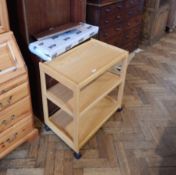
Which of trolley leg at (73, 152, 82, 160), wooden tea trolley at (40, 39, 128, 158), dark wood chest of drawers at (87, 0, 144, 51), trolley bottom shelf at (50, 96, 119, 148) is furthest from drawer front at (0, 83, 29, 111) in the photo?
dark wood chest of drawers at (87, 0, 144, 51)

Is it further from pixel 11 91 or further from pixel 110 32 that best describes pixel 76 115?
pixel 110 32

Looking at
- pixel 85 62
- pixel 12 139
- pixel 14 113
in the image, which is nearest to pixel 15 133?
pixel 12 139

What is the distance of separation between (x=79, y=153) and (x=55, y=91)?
479 millimetres

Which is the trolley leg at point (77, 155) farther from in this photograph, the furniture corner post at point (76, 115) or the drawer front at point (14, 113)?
the drawer front at point (14, 113)

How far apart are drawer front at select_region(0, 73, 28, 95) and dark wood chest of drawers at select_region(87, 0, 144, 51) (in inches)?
42.8

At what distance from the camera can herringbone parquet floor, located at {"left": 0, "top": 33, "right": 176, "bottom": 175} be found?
4.82 feet

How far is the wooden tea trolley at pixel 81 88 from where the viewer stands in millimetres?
1344

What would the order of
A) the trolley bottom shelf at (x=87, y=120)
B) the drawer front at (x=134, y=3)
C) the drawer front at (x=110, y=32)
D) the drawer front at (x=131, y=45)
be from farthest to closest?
the drawer front at (x=131, y=45) < the drawer front at (x=134, y=3) < the drawer front at (x=110, y=32) < the trolley bottom shelf at (x=87, y=120)

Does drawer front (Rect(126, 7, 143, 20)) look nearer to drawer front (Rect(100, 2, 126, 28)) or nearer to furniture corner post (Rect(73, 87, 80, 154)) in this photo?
drawer front (Rect(100, 2, 126, 28))

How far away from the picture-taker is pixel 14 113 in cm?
139

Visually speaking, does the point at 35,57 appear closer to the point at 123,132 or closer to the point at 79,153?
the point at 79,153

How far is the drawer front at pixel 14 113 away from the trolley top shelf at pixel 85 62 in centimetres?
29

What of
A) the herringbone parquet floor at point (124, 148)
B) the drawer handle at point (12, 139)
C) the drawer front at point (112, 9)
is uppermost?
the drawer front at point (112, 9)

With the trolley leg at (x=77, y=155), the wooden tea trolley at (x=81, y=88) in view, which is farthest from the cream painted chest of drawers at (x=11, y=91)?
the trolley leg at (x=77, y=155)
